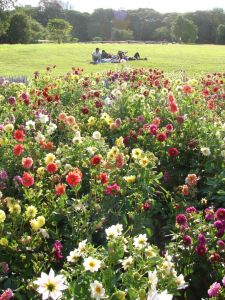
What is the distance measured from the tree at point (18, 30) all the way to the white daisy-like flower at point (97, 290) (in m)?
45.6

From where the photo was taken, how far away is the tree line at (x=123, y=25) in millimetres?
64750

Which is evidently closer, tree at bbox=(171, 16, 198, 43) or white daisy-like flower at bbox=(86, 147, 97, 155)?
white daisy-like flower at bbox=(86, 147, 97, 155)

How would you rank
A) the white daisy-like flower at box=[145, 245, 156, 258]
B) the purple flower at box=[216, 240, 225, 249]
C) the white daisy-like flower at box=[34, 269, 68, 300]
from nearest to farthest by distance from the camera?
the white daisy-like flower at box=[34, 269, 68, 300], the white daisy-like flower at box=[145, 245, 156, 258], the purple flower at box=[216, 240, 225, 249]

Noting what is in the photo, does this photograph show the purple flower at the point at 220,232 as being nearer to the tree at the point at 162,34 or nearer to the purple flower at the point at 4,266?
the purple flower at the point at 4,266

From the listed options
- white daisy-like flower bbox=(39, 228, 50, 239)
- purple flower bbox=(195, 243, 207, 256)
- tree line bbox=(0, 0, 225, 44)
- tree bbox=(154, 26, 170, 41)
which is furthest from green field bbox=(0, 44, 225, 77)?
tree bbox=(154, 26, 170, 41)

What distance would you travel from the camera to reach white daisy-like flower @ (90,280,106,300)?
6.47 feet

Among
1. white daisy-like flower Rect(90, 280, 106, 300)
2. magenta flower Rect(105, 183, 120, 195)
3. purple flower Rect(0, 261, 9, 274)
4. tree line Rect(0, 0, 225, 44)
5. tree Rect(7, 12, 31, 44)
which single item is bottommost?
purple flower Rect(0, 261, 9, 274)

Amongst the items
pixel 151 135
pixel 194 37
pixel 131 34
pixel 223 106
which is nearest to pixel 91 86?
pixel 223 106

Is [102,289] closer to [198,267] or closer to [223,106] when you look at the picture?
[198,267]

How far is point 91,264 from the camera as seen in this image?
83.8 inches

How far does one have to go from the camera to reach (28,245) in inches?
108

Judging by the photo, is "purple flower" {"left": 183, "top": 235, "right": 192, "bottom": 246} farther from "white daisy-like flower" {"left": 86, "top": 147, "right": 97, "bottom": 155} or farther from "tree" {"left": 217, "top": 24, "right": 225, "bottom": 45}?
"tree" {"left": 217, "top": 24, "right": 225, "bottom": 45}

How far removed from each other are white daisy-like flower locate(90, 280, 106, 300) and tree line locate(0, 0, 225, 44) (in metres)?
56.9

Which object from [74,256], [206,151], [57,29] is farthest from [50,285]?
[57,29]
